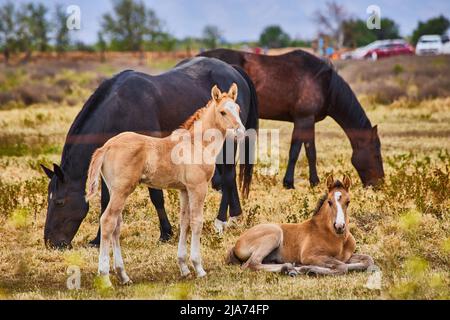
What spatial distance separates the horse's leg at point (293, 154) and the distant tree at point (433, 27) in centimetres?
5705

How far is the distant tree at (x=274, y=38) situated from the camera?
2702 inches

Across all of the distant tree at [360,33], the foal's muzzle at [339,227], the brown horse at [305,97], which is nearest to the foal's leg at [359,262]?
the foal's muzzle at [339,227]

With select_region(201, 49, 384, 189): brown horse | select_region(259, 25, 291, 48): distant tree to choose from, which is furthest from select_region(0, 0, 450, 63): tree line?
select_region(201, 49, 384, 189): brown horse

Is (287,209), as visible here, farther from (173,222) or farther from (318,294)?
(318,294)

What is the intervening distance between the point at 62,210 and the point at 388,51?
4511 cm

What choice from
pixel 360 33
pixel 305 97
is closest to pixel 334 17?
pixel 360 33

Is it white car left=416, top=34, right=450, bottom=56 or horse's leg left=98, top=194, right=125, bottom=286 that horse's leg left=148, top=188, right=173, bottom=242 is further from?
white car left=416, top=34, right=450, bottom=56

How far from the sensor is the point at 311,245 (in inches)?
332

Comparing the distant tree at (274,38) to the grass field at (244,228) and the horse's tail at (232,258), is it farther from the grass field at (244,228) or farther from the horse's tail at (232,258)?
the horse's tail at (232,258)

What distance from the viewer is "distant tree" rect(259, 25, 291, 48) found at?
68.6m

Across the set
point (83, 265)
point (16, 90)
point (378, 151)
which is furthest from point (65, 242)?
point (16, 90)

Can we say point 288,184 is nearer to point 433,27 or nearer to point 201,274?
point 201,274

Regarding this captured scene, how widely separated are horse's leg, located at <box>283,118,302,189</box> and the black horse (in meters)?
1.55

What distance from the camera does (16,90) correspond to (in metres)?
29.9
